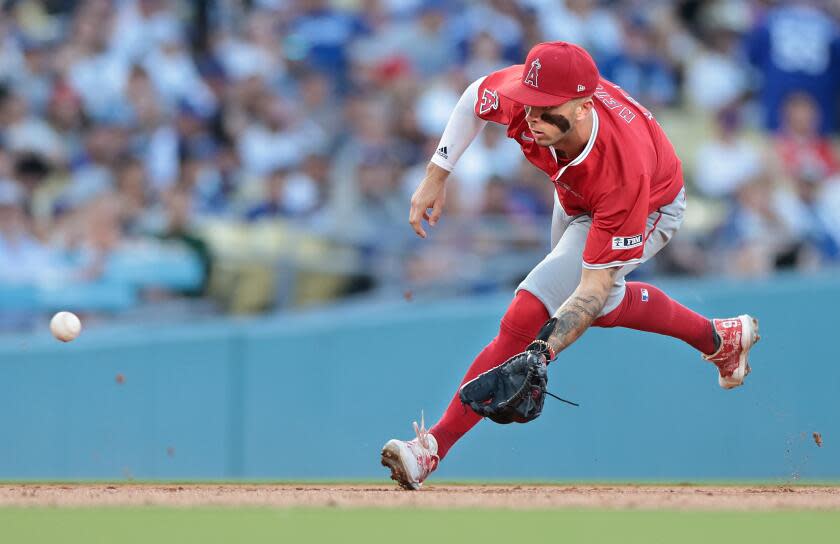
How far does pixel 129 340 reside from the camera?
8.27 m

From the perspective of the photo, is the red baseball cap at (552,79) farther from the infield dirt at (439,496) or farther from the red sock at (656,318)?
the infield dirt at (439,496)

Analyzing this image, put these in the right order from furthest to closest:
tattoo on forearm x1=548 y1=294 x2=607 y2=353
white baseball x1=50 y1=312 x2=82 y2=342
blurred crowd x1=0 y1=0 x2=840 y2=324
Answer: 1. blurred crowd x1=0 y1=0 x2=840 y2=324
2. white baseball x1=50 y1=312 x2=82 y2=342
3. tattoo on forearm x1=548 y1=294 x2=607 y2=353

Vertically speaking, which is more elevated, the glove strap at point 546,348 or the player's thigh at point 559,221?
the player's thigh at point 559,221

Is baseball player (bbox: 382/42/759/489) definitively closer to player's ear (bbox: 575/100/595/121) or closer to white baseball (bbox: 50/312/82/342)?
player's ear (bbox: 575/100/595/121)

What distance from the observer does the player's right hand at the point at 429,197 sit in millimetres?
6316

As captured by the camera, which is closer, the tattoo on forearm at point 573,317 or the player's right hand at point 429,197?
the tattoo on forearm at point 573,317

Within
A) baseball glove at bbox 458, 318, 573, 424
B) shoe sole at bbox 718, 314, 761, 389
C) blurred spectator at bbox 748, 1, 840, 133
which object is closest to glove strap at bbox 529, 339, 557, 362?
baseball glove at bbox 458, 318, 573, 424

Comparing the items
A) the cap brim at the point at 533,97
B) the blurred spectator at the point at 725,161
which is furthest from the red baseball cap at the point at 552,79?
the blurred spectator at the point at 725,161

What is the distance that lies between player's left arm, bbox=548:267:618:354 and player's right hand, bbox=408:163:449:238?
33.6 inches

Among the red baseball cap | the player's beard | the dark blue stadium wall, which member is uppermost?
the red baseball cap

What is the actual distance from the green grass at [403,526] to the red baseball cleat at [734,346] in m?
1.58

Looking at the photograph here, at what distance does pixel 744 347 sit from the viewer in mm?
6785

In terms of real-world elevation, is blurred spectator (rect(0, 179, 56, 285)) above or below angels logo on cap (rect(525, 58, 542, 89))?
below

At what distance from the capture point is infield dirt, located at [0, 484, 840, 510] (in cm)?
564
